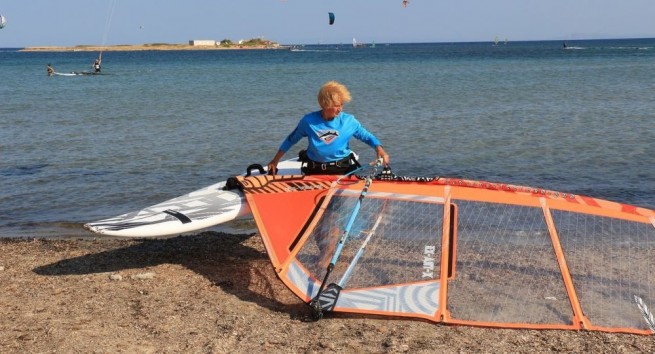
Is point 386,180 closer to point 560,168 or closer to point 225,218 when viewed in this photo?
point 225,218

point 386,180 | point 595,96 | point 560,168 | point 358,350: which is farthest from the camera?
point 595,96

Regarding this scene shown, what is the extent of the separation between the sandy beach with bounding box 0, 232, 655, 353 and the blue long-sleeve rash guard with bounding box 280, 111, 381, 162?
53.1 inches

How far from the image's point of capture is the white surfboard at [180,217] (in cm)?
662

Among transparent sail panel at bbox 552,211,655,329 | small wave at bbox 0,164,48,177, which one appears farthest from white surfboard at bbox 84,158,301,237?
small wave at bbox 0,164,48,177

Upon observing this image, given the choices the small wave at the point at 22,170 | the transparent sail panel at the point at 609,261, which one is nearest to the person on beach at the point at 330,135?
the transparent sail panel at the point at 609,261

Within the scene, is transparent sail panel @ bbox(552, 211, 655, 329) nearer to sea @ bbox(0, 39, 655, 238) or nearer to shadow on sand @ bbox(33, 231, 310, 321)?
shadow on sand @ bbox(33, 231, 310, 321)

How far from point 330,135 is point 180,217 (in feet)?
5.50

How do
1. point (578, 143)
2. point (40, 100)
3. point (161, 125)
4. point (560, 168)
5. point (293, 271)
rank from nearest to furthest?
1. point (293, 271)
2. point (560, 168)
3. point (578, 143)
4. point (161, 125)
5. point (40, 100)

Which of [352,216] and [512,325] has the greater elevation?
[352,216]

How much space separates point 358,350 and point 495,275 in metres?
1.42

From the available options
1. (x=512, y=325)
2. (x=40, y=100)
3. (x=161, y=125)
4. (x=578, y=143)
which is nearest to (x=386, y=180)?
(x=512, y=325)

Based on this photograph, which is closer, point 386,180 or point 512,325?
point 512,325

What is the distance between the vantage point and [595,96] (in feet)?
94.2

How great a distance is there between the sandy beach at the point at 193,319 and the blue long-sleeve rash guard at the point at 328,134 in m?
1.35
